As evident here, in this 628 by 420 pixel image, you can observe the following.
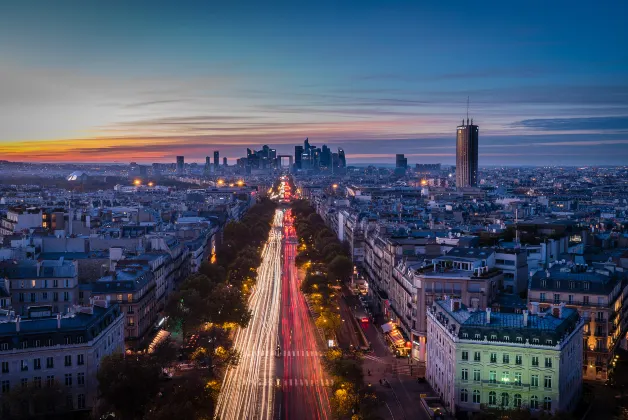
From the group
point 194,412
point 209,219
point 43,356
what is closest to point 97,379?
point 43,356

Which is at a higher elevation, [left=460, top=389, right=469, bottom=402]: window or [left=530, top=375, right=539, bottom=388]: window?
[left=530, top=375, right=539, bottom=388]: window

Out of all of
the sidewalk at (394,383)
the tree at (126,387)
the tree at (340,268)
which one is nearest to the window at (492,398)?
the sidewalk at (394,383)

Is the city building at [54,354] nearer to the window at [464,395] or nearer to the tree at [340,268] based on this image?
the window at [464,395]

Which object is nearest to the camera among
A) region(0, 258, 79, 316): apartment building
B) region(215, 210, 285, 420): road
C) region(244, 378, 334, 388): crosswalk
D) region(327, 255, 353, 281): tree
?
region(215, 210, 285, 420): road

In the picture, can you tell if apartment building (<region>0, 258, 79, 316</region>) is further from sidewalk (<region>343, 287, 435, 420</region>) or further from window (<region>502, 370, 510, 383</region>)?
window (<region>502, 370, 510, 383</region>)

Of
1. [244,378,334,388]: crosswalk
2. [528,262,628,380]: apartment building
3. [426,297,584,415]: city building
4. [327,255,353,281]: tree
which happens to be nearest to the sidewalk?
[426,297,584,415]: city building

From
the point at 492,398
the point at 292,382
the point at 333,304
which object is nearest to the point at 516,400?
the point at 492,398
